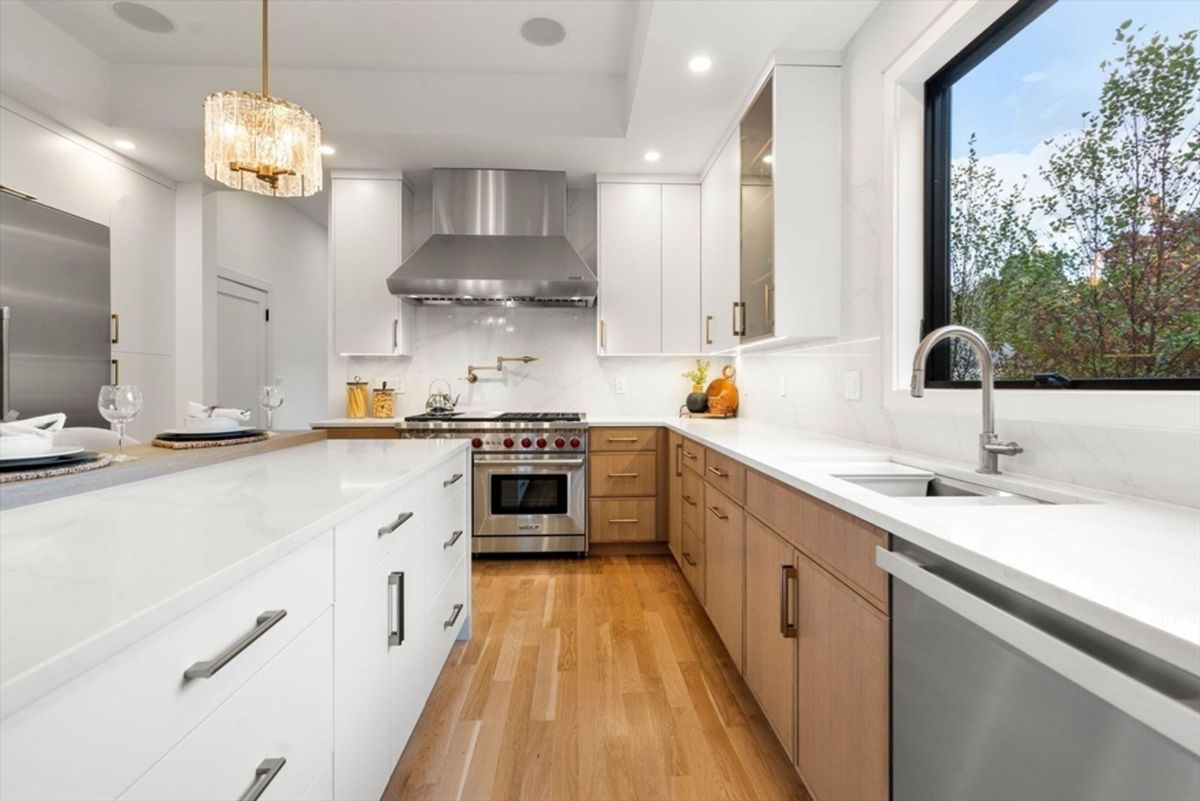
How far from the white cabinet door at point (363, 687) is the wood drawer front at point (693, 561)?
5.02 feet

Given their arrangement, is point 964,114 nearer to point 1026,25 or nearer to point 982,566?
point 1026,25

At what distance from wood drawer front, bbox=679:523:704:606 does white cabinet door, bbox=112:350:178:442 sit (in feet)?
11.0

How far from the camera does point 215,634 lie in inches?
27.7

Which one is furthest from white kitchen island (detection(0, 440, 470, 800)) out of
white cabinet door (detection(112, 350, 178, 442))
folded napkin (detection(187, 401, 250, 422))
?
white cabinet door (detection(112, 350, 178, 442))

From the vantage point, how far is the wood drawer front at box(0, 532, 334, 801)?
0.46 meters

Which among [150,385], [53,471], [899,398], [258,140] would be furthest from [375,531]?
[150,385]

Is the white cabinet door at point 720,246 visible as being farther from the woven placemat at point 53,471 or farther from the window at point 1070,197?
the woven placemat at point 53,471

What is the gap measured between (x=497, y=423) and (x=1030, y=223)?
2.77 meters

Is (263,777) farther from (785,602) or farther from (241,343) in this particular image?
(241,343)

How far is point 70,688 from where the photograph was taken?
0.50m

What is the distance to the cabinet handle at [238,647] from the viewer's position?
26.0 inches

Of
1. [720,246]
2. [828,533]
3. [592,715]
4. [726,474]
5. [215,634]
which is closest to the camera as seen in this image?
[215,634]

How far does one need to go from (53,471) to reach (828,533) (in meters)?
1.68

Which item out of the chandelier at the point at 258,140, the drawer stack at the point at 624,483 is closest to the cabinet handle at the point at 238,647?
the chandelier at the point at 258,140
